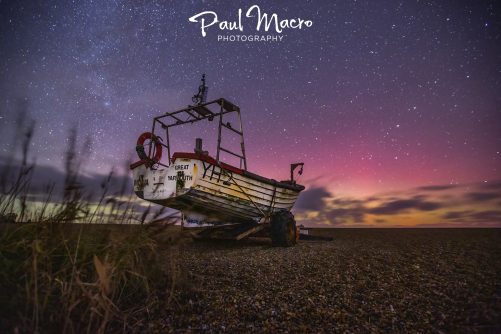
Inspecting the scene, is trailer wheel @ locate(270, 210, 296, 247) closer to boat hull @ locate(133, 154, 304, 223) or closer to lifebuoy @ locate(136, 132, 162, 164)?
boat hull @ locate(133, 154, 304, 223)

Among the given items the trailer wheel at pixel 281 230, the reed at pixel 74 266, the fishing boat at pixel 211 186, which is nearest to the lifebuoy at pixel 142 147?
the fishing boat at pixel 211 186

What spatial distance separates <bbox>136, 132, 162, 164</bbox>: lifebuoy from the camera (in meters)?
9.01

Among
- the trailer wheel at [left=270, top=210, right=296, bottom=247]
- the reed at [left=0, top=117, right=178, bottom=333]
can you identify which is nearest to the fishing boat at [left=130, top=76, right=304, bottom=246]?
the trailer wheel at [left=270, top=210, right=296, bottom=247]

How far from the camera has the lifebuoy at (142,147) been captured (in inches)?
355

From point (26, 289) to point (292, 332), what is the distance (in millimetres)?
2089

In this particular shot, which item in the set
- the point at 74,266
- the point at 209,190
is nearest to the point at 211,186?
the point at 209,190

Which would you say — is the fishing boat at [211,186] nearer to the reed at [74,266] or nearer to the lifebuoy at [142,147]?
the lifebuoy at [142,147]

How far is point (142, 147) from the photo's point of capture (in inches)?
359

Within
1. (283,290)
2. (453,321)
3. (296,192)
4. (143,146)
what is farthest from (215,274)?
(296,192)

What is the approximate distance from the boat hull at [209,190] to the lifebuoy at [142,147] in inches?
11.8

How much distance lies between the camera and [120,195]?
9.62 feet

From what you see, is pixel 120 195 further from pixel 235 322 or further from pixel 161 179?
pixel 161 179

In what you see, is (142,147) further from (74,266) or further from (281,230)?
(74,266)

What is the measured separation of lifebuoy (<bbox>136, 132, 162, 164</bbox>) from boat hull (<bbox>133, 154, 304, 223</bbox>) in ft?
0.98
